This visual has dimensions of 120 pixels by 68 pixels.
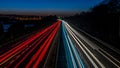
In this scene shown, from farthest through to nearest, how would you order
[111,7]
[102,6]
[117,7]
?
[102,6] → [111,7] → [117,7]

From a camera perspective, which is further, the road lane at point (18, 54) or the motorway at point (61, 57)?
the road lane at point (18, 54)

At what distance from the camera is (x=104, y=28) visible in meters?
42.8

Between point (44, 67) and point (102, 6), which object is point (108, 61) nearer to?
point (44, 67)

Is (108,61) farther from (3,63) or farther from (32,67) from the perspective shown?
(3,63)

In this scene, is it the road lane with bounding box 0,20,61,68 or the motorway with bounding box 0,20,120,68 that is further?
the road lane with bounding box 0,20,61,68

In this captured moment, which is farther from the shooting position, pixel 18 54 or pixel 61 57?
pixel 18 54

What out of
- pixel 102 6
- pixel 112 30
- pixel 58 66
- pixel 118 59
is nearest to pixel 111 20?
pixel 112 30

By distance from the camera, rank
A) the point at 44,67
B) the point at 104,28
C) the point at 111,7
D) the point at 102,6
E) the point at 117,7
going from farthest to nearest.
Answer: the point at 102,6 < the point at 111,7 < the point at 117,7 < the point at 104,28 < the point at 44,67

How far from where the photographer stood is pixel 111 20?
3797 centimetres

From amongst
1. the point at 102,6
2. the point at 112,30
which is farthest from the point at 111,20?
the point at 102,6

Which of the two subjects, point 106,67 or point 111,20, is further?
point 111,20

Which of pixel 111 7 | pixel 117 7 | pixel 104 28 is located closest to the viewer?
pixel 104 28

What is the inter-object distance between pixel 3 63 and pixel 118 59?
31.0 feet

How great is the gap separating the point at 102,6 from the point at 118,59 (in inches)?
2043
